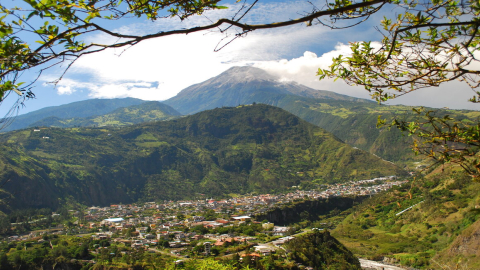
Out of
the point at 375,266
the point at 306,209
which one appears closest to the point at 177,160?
the point at 306,209

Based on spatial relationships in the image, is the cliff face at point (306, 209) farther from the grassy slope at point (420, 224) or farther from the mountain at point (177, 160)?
the mountain at point (177, 160)

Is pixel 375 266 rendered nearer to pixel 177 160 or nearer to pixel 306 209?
pixel 306 209

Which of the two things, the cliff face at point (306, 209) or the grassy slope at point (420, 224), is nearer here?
the grassy slope at point (420, 224)

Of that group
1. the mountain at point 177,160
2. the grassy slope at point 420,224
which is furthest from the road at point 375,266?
the mountain at point 177,160

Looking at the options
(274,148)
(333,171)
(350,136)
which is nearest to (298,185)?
(333,171)

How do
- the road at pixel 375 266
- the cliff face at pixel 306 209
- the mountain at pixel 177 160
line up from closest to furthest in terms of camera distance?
the road at pixel 375 266
the cliff face at pixel 306 209
the mountain at pixel 177 160

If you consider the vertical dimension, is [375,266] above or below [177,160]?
below

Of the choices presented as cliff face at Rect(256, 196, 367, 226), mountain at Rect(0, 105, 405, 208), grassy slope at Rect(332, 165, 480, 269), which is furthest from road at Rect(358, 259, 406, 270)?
mountain at Rect(0, 105, 405, 208)

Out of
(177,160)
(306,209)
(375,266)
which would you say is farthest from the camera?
(177,160)

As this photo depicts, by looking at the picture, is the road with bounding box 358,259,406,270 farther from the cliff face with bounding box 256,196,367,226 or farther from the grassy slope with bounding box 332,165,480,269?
the cliff face with bounding box 256,196,367,226
